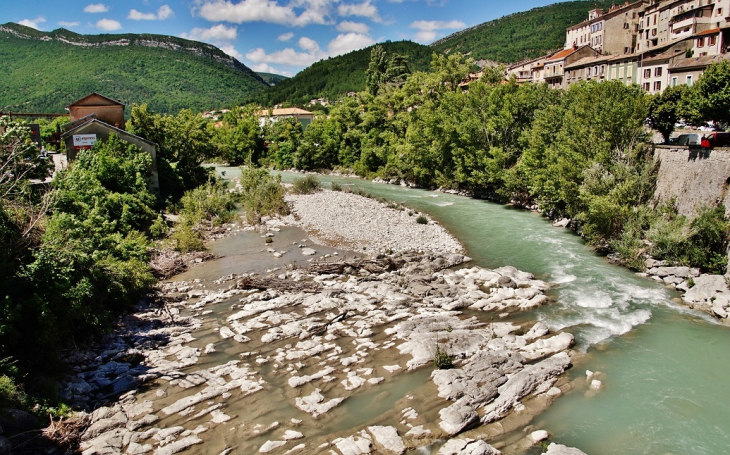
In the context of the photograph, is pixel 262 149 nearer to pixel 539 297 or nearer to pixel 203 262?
pixel 203 262

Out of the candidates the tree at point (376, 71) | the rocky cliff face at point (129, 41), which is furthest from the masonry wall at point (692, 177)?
the rocky cliff face at point (129, 41)

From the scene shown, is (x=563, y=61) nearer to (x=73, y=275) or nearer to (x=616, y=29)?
(x=616, y=29)

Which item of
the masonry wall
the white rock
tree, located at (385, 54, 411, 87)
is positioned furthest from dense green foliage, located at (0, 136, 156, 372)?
tree, located at (385, 54, 411, 87)

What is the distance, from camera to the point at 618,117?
938 inches

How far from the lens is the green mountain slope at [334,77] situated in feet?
373

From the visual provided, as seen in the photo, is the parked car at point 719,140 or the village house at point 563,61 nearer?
the parked car at point 719,140

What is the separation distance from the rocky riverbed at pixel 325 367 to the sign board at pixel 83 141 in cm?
1533

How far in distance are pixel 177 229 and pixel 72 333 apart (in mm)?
12931

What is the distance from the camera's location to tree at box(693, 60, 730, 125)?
19.7 meters

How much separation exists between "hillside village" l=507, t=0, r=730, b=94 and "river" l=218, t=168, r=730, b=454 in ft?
69.9

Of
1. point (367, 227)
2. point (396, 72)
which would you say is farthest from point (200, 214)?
point (396, 72)

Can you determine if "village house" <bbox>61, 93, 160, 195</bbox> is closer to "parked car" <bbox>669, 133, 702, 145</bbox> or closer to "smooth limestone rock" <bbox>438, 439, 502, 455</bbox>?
"smooth limestone rock" <bbox>438, 439, 502, 455</bbox>

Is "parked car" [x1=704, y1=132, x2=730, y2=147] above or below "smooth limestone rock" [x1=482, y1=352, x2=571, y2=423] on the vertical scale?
above

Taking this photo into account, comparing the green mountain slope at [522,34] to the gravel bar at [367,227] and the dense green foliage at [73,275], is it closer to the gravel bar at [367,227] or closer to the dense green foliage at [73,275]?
the gravel bar at [367,227]
